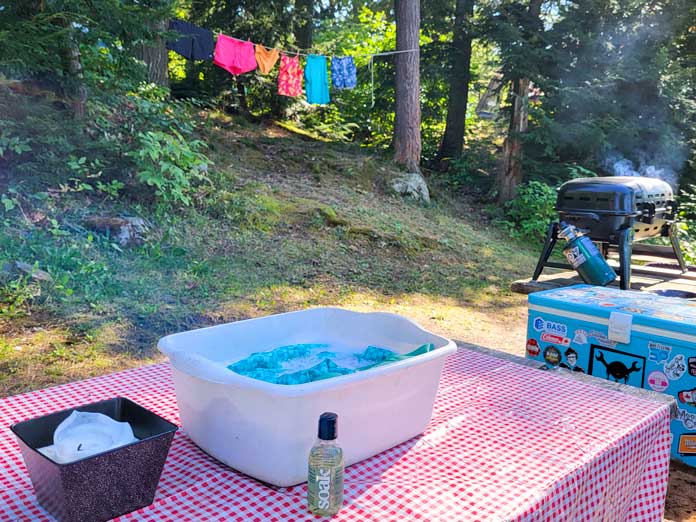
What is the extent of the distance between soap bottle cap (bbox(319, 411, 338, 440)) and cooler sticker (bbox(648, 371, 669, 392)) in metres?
1.50

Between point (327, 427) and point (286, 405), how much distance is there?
3.5 inches

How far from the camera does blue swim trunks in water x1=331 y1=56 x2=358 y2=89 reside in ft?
29.6

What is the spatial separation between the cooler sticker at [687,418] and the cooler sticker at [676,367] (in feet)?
0.47

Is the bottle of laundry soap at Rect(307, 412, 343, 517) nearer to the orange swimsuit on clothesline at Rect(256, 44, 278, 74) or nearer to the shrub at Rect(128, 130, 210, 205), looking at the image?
the shrub at Rect(128, 130, 210, 205)

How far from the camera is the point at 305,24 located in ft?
31.7

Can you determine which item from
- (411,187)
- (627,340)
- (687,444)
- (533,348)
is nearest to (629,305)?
(627,340)

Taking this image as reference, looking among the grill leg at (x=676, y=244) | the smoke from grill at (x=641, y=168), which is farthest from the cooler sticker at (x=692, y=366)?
the smoke from grill at (x=641, y=168)

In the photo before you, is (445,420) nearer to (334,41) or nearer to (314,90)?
(314,90)

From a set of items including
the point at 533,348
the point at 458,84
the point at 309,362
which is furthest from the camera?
the point at 458,84

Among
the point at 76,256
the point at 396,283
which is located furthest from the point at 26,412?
the point at 396,283

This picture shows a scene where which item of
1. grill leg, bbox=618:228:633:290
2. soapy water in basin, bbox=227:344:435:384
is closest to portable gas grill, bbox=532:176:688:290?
grill leg, bbox=618:228:633:290

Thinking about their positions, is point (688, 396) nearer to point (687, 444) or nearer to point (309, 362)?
point (687, 444)

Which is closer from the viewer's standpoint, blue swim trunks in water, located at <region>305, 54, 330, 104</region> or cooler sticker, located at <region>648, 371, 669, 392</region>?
cooler sticker, located at <region>648, 371, 669, 392</region>

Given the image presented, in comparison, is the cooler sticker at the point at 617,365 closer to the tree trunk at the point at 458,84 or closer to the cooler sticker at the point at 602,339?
the cooler sticker at the point at 602,339
